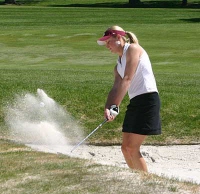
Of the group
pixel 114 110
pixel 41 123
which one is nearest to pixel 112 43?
pixel 114 110

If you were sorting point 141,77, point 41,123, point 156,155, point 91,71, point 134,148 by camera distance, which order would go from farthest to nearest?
point 91,71 < point 41,123 < point 156,155 < point 134,148 < point 141,77

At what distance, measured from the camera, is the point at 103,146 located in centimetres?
978

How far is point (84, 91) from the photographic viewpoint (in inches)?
447

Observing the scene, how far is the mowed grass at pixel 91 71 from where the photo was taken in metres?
10.3

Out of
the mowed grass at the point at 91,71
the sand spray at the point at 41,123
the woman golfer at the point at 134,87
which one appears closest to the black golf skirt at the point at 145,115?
the woman golfer at the point at 134,87

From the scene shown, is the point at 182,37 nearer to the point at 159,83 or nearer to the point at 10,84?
the point at 159,83

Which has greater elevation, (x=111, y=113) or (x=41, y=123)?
(x=111, y=113)

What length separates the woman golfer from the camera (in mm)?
6723

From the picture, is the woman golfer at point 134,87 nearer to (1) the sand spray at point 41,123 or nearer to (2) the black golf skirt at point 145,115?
(2) the black golf skirt at point 145,115

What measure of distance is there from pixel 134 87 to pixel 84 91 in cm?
452

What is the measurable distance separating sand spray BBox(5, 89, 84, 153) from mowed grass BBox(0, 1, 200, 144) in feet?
0.51

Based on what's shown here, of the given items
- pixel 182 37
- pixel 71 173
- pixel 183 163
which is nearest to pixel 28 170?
pixel 71 173

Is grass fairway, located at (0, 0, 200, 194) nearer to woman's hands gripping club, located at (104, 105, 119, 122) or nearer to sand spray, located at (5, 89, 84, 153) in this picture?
sand spray, located at (5, 89, 84, 153)

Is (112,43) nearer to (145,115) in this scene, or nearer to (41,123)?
(145,115)
